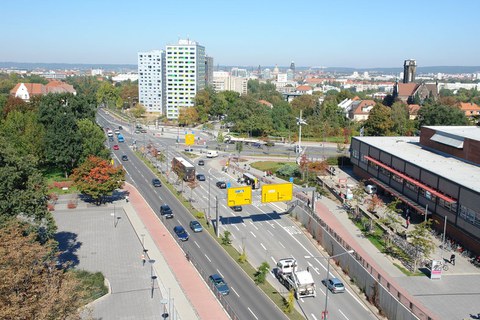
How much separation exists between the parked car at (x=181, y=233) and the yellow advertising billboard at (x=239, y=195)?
18.2ft

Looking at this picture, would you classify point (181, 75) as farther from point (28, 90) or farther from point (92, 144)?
point (92, 144)

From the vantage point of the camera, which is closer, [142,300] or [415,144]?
[142,300]

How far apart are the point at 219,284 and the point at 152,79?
14048cm

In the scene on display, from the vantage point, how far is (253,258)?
140 ft

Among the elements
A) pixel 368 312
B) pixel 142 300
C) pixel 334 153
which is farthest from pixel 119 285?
pixel 334 153

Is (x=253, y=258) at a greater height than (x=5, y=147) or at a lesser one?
lesser

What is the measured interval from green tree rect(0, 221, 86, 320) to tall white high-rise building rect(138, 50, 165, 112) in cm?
14449

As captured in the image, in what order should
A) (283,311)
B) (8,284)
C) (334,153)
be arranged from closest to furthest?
(8,284)
(283,311)
(334,153)

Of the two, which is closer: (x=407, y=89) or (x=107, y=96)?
(x=407, y=89)

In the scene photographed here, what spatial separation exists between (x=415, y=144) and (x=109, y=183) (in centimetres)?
4534

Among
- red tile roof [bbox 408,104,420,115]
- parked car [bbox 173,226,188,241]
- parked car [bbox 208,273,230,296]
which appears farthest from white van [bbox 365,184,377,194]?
red tile roof [bbox 408,104,420,115]

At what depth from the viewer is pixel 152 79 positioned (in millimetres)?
166750

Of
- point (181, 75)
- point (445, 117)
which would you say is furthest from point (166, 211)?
point (181, 75)

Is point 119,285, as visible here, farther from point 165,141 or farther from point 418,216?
point 165,141
